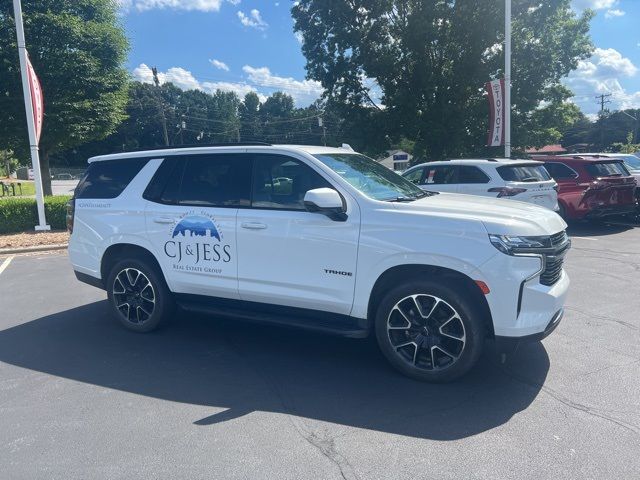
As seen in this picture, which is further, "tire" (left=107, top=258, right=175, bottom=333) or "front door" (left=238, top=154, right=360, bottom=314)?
"tire" (left=107, top=258, right=175, bottom=333)

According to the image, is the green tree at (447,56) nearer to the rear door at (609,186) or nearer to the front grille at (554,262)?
the rear door at (609,186)

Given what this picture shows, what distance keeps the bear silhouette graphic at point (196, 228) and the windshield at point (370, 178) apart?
1.21 meters

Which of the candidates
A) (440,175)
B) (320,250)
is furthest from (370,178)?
(440,175)

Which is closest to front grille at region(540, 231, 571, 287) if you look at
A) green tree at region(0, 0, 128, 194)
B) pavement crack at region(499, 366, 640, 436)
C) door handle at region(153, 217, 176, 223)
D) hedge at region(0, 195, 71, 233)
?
pavement crack at region(499, 366, 640, 436)

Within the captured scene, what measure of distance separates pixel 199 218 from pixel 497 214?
8.98ft

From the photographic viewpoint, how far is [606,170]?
38.3 feet

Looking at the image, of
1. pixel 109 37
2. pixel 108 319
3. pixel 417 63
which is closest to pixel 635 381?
pixel 108 319

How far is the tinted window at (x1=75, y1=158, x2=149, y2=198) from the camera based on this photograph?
564 cm

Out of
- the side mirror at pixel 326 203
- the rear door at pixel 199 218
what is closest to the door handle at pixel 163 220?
the rear door at pixel 199 218

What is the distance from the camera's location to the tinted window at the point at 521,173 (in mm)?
9961

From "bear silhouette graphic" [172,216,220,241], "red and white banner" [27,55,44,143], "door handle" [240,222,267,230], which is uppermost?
"red and white banner" [27,55,44,143]

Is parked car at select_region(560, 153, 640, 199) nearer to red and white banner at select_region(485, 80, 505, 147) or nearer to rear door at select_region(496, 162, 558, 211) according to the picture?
rear door at select_region(496, 162, 558, 211)

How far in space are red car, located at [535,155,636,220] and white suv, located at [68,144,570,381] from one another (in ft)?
26.8

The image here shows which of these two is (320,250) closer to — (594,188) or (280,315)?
(280,315)
